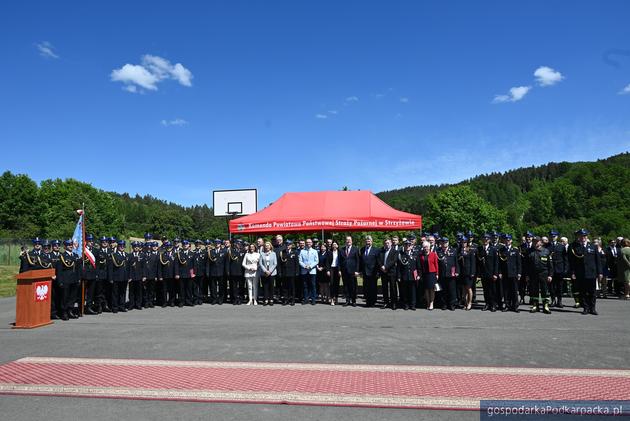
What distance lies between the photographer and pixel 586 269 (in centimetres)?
1070

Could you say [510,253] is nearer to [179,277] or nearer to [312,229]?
[312,229]

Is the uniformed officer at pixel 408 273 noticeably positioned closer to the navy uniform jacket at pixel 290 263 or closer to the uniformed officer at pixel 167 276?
the navy uniform jacket at pixel 290 263

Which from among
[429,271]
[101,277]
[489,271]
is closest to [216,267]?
[101,277]

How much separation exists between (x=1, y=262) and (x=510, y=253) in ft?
136

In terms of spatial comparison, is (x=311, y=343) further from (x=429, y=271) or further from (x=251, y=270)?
(x=251, y=270)

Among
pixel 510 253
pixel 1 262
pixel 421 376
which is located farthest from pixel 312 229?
pixel 1 262

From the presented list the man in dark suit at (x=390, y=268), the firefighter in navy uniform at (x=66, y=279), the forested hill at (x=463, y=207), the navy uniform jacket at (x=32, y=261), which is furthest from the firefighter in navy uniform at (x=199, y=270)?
the forested hill at (x=463, y=207)

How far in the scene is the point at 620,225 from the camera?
71625 mm

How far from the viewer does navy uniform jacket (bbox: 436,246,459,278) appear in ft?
38.8

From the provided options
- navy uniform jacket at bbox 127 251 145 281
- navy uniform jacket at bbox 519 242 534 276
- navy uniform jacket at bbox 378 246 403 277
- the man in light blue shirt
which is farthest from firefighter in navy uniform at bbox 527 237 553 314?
navy uniform jacket at bbox 127 251 145 281

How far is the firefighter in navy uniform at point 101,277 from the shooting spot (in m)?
11.9

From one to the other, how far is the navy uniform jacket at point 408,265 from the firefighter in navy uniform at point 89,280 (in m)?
8.26

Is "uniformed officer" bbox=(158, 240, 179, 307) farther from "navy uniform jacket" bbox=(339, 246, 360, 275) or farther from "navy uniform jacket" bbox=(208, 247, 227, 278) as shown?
"navy uniform jacket" bbox=(339, 246, 360, 275)

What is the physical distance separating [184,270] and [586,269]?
35.8 feet
